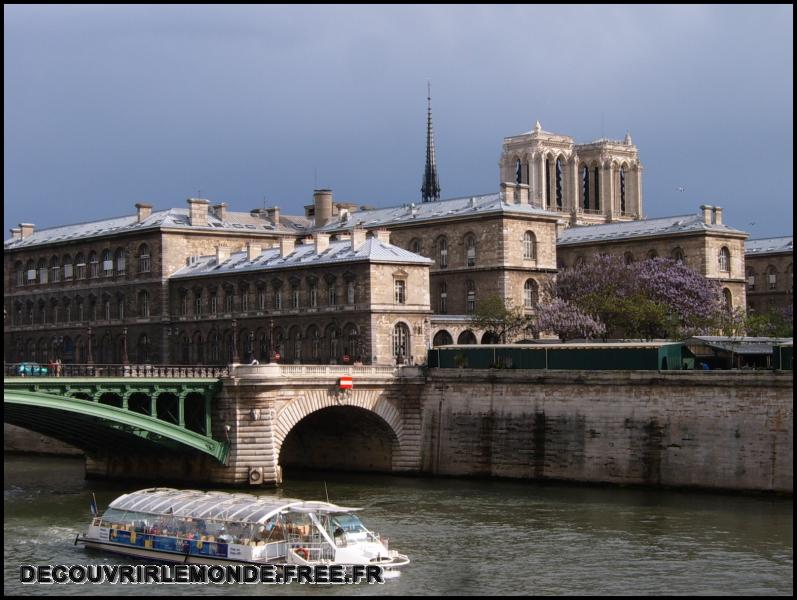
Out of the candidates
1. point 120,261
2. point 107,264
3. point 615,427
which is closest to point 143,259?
point 120,261

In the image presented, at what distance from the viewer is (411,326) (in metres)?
89.0

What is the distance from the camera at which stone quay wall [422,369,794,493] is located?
216 feet

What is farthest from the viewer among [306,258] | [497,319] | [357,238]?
[497,319]

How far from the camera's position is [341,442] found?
80.6 m

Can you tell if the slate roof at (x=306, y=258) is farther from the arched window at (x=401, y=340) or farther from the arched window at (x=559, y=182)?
the arched window at (x=559, y=182)

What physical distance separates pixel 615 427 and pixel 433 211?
3927 cm

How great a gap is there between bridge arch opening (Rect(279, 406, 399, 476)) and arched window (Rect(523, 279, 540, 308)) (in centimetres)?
2530

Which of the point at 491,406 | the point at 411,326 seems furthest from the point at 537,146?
the point at 491,406

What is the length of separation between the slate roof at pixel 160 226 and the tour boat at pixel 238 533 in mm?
52706

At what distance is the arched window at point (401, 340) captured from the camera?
8831 cm

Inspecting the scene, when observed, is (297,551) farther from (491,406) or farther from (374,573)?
(491,406)

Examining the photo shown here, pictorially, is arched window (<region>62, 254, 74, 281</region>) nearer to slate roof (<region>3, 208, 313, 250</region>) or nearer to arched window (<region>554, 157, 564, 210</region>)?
slate roof (<region>3, 208, 313, 250</region>)

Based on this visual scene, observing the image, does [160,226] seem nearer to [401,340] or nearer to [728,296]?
[401,340]

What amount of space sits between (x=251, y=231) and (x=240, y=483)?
4315 cm
